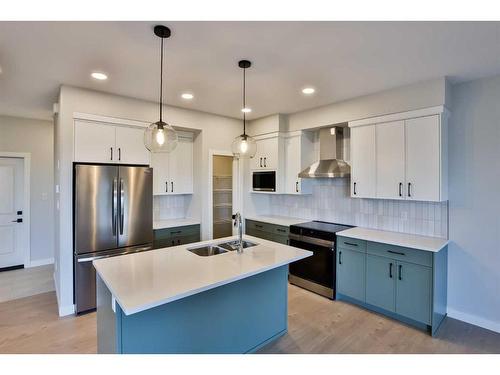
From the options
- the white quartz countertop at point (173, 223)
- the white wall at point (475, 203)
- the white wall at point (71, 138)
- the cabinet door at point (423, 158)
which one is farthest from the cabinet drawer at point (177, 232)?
the white wall at point (475, 203)

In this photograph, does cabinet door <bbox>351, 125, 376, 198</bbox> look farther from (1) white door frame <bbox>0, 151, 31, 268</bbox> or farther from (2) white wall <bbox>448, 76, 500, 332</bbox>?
(1) white door frame <bbox>0, 151, 31, 268</bbox>

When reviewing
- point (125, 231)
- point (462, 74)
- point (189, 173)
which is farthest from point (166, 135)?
point (462, 74)

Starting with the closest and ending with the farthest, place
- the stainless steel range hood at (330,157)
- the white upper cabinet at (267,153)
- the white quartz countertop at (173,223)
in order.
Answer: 1. the stainless steel range hood at (330,157)
2. the white quartz countertop at (173,223)
3. the white upper cabinet at (267,153)

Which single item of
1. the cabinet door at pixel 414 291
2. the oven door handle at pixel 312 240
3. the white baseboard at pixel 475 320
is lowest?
the white baseboard at pixel 475 320

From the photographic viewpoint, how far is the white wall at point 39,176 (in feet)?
15.4

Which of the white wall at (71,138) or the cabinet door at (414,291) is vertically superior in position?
the white wall at (71,138)

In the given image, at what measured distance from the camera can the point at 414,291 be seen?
2.87 m

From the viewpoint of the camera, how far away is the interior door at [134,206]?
3.38 m

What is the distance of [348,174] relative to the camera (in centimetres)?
377

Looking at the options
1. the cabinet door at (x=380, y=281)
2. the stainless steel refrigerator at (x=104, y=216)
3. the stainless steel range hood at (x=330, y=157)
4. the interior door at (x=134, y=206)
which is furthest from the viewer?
the stainless steel range hood at (x=330, y=157)

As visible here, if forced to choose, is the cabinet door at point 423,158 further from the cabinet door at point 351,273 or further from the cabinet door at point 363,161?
A: the cabinet door at point 351,273

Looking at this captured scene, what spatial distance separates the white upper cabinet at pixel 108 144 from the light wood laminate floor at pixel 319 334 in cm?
186

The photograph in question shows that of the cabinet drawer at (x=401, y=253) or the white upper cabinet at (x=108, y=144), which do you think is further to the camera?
the white upper cabinet at (x=108, y=144)

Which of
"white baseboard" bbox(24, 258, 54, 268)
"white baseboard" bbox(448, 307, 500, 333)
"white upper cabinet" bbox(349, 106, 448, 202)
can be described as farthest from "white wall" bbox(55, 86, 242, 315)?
"white baseboard" bbox(448, 307, 500, 333)
